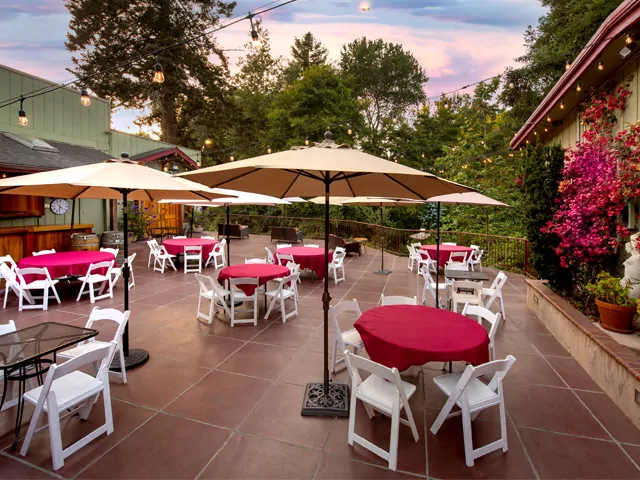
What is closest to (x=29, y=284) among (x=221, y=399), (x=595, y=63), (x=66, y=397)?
(x=66, y=397)

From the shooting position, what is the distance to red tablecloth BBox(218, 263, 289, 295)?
5750mm

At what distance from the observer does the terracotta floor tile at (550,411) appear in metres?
2.97

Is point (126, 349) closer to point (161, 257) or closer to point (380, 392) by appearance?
point (380, 392)

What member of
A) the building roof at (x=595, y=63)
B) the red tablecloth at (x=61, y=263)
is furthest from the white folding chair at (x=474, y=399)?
the red tablecloth at (x=61, y=263)

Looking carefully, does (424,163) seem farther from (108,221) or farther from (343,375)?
(343,375)

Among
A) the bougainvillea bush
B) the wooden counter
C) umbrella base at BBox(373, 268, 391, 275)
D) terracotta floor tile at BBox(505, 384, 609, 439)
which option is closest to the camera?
terracotta floor tile at BBox(505, 384, 609, 439)

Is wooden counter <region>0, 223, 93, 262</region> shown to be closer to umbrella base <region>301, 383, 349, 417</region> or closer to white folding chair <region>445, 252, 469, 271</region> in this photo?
umbrella base <region>301, 383, 349, 417</region>

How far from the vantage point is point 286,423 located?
118 inches

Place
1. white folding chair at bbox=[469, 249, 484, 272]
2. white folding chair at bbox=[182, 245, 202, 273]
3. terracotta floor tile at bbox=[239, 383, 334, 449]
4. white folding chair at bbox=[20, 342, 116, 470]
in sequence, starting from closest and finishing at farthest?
1. white folding chair at bbox=[20, 342, 116, 470]
2. terracotta floor tile at bbox=[239, 383, 334, 449]
3. white folding chair at bbox=[469, 249, 484, 272]
4. white folding chair at bbox=[182, 245, 202, 273]

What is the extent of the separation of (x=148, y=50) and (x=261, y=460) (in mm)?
20716

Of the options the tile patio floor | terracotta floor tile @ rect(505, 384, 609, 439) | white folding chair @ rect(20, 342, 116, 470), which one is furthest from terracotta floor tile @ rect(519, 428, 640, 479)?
white folding chair @ rect(20, 342, 116, 470)

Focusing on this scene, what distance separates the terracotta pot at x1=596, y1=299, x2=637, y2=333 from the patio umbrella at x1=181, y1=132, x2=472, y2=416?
8.43 ft

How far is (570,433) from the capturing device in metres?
2.90

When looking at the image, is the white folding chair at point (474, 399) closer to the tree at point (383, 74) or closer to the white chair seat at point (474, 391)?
the white chair seat at point (474, 391)
